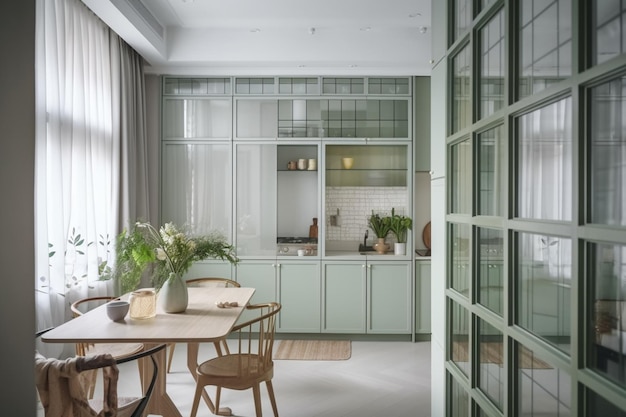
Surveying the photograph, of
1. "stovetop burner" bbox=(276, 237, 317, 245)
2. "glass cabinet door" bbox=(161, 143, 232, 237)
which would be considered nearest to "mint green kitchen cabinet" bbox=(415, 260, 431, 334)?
"stovetop burner" bbox=(276, 237, 317, 245)

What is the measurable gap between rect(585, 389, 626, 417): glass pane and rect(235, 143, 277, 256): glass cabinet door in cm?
418

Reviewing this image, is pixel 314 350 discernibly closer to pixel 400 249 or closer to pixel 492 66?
pixel 400 249

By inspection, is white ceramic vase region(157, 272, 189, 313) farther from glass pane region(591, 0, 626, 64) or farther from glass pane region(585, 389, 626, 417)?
glass pane region(591, 0, 626, 64)

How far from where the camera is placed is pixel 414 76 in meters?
4.95

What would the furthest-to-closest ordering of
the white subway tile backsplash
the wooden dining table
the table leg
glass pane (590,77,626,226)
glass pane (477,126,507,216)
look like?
the white subway tile backsplash, the table leg, the wooden dining table, glass pane (477,126,507,216), glass pane (590,77,626,226)

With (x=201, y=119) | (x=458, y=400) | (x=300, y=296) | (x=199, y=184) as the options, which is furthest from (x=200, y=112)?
(x=458, y=400)

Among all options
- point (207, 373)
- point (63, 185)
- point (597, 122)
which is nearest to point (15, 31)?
point (597, 122)

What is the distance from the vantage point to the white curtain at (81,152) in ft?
10.4

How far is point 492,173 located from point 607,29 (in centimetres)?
→ 60

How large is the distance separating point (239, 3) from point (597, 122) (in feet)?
12.3

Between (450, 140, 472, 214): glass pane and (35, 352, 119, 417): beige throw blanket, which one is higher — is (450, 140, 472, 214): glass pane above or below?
above

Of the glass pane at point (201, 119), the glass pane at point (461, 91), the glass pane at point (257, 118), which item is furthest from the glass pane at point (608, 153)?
the glass pane at point (201, 119)

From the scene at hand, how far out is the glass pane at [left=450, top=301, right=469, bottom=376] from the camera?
1.67 m

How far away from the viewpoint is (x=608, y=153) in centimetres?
88
